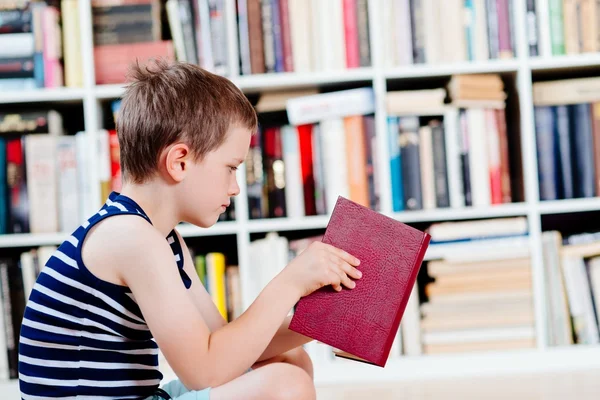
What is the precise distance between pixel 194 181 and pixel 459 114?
0.97 metres

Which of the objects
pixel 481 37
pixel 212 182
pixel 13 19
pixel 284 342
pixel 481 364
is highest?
pixel 13 19

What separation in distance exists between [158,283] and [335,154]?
36.3 inches

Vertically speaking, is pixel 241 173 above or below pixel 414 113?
below

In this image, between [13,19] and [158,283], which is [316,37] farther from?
[158,283]

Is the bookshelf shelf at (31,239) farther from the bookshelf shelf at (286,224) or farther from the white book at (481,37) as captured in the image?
the white book at (481,37)

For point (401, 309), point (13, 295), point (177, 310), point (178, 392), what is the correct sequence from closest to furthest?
point (177, 310) → point (401, 309) → point (178, 392) → point (13, 295)

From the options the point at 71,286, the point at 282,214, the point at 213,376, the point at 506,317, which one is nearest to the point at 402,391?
the point at 506,317

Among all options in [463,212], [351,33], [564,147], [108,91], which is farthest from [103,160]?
[564,147]

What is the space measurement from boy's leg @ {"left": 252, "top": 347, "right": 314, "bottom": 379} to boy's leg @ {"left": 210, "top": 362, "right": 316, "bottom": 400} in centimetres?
17

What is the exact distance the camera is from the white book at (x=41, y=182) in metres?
1.66

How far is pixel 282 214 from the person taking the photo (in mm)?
1691

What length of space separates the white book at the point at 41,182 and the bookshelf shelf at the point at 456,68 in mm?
878

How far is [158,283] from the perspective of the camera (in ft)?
2.64

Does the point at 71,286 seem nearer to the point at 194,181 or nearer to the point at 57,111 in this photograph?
the point at 194,181
